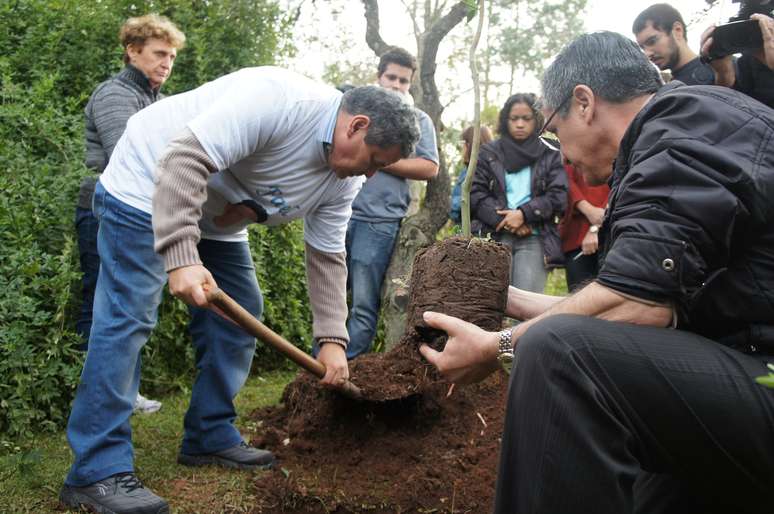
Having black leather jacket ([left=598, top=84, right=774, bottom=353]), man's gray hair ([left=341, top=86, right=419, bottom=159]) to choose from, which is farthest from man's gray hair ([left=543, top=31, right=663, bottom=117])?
man's gray hair ([left=341, top=86, right=419, bottom=159])

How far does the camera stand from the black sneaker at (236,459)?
3.50 meters

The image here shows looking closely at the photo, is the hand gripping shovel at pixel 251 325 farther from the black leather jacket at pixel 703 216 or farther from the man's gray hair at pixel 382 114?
the black leather jacket at pixel 703 216

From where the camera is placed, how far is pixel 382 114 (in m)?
2.90

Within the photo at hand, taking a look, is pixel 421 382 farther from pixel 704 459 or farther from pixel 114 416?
pixel 704 459

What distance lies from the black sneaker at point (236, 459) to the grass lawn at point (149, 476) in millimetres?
40

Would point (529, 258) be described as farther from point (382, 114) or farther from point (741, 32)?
point (382, 114)

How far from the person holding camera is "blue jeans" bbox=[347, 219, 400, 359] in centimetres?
223

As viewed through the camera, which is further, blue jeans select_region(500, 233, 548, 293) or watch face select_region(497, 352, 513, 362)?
blue jeans select_region(500, 233, 548, 293)

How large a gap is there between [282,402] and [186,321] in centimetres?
107

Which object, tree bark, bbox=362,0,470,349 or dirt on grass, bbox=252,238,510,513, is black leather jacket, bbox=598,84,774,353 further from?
tree bark, bbox=362,0,470,349

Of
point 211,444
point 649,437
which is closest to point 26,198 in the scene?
point 211,444

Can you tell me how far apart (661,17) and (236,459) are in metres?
3.17

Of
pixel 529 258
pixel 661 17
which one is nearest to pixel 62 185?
pixel 529 258

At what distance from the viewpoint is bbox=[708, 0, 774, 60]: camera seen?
3182 millimetres
